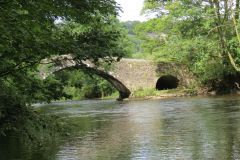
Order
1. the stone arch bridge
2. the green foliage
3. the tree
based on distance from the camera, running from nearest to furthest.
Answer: the tree < the green foliage < the stone arch bridge

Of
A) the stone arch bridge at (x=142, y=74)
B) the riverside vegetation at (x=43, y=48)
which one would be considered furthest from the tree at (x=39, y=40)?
the stone arch bridge at (x=142, y=74)

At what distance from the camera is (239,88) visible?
109 feet

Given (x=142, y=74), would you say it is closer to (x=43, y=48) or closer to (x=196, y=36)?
(x=196, y=36)

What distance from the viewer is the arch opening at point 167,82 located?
1543 inches

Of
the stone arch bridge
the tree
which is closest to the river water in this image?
the tree

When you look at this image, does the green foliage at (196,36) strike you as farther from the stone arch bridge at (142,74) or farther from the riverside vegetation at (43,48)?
the riverside vegetation at (43,48)

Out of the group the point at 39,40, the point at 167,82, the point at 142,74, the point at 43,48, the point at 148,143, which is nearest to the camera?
the point at 39,40

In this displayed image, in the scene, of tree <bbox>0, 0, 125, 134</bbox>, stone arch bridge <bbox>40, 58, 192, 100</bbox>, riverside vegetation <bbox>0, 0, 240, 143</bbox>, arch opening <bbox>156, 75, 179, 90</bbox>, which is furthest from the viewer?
arch opening <bbox>156, 75, 179, 90</bbox>

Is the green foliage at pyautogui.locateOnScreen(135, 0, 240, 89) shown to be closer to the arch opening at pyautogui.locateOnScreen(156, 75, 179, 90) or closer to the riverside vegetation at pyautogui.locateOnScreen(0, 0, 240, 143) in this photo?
the arch opening at pyautogui.locateOnScreen(156, 75, 179, 90)

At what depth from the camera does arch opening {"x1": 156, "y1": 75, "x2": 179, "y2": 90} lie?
39191 millimetres

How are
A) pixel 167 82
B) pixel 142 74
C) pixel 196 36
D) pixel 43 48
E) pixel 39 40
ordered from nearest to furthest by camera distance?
pixel 39 40 < pixel 43 48 < pixel 196 36 < pixel 142 74 < pixel 167 82

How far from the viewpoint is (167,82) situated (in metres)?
42.1

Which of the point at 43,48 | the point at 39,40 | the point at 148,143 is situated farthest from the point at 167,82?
the point at 39,40

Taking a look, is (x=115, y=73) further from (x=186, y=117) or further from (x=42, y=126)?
(x=42, y=126)
